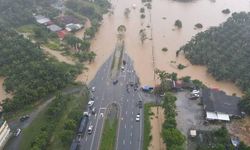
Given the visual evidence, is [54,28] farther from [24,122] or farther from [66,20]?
[24,122]

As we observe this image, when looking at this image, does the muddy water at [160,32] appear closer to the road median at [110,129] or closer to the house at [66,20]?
the house at [66,20]

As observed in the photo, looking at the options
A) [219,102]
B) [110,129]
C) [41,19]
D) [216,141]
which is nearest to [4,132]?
[110,129]

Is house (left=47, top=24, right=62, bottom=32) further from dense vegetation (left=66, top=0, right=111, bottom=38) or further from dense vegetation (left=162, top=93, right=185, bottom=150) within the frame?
dense vegetation (left=162, top=93, right=185, bottom=150)

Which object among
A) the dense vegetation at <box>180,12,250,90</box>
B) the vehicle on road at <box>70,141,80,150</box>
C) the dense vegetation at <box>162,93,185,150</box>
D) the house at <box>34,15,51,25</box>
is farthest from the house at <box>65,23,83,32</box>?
the vehicle on road at <box>70,141,80,150</box>

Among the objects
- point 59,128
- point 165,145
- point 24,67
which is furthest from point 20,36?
point 165,145

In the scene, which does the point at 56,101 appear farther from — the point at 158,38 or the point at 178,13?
the point at 178,13

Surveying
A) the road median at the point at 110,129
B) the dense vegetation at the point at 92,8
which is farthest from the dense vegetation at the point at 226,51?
the dense vegetation at the point at 92,8
